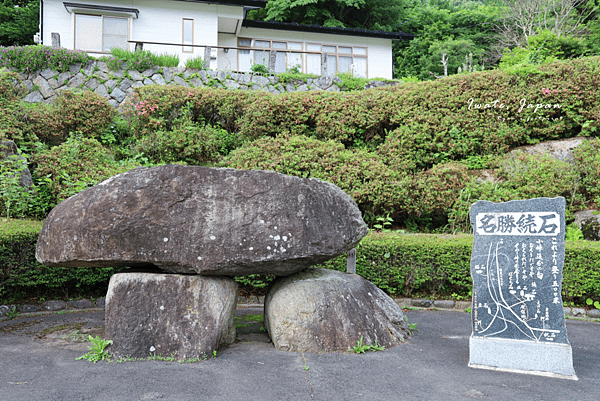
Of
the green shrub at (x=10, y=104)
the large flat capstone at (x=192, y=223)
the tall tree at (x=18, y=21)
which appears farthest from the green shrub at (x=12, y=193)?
the tall tree at (x=18, y=21)

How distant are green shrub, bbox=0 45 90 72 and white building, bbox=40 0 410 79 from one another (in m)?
1.91

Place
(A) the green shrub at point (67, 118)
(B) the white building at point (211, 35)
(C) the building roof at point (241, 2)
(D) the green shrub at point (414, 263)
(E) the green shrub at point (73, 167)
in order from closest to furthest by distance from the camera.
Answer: (D) the green shrub at point (414, 263) → (E) the green shrub at point (73, 167) → (A) the green shrub at point (67, 118) → (B) the white building at point (211, 35) → (C) the building roof at point (241, 2)

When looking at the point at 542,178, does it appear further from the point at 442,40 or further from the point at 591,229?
the point at 442,40

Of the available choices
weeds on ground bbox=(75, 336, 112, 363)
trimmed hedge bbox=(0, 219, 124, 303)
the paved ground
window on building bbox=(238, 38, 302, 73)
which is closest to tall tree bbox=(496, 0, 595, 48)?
window on building bbox=(238, 38, 302, 73)

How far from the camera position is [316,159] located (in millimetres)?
10297

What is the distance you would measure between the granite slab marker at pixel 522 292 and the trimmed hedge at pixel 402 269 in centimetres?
286

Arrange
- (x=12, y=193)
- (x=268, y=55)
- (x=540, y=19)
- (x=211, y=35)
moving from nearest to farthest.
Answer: (x=12, y=193)
(x=211, y=35)
(x=268, y=55)
(x=540, y=19)

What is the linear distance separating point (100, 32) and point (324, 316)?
1780cm

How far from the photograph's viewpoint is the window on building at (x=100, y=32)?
17172mm

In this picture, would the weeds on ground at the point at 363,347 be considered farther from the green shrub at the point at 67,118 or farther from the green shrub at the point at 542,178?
the green shrub at the point at 67,118

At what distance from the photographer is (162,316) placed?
462 cm

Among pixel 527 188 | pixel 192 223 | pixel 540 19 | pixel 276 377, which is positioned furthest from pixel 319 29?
pixel 276 377

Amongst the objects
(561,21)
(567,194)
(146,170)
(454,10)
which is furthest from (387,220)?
(454,10)

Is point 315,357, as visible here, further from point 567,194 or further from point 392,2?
point 392,2
